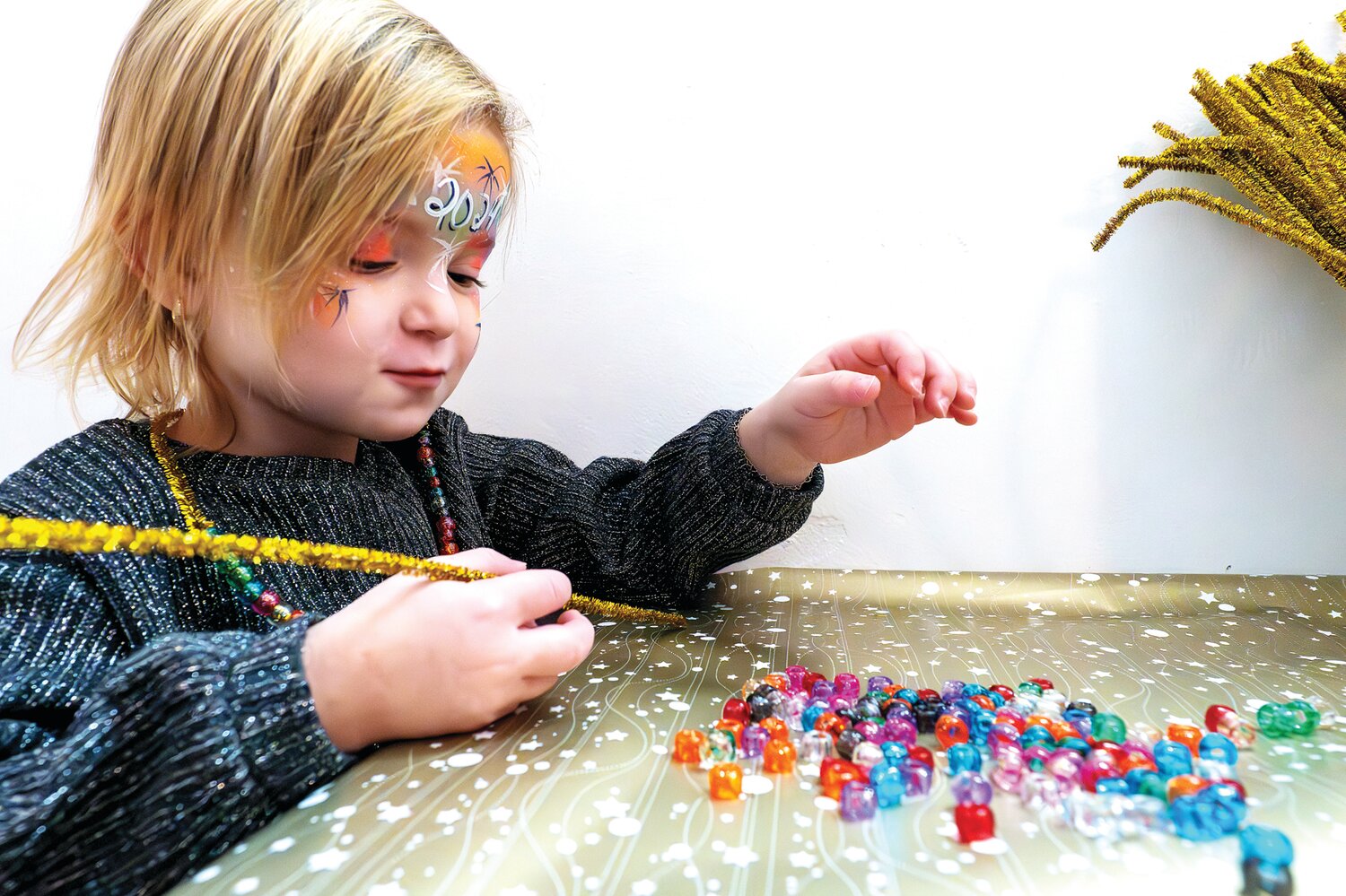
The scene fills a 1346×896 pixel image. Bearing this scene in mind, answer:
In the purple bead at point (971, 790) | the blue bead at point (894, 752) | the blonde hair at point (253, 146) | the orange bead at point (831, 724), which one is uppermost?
the blonde hair at point (253, 146)

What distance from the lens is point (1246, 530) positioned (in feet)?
2.89

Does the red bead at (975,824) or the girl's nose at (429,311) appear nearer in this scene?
the red bead at (975,824)

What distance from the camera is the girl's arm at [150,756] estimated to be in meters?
0.41

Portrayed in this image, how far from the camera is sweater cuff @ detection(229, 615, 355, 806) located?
1.49 feet

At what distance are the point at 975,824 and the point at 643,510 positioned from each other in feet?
1.60

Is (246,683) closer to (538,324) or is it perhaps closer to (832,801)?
(832,801)

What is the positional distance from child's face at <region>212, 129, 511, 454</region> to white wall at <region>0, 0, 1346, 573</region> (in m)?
0.29

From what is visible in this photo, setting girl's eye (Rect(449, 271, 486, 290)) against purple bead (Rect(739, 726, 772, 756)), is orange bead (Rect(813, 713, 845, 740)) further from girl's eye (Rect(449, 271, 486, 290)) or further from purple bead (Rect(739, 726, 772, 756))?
girl's eye (Rect(449, 271, 486, 290))

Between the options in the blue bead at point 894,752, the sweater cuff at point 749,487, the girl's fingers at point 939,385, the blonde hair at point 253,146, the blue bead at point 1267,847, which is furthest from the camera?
the sweater cuff at point 749,487

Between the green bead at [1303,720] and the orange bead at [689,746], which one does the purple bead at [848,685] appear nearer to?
the orange bead at [689,746]

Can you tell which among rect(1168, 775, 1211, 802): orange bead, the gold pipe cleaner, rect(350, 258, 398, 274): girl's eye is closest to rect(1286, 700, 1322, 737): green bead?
rect(1168, 775, 1211, 802): orange bead

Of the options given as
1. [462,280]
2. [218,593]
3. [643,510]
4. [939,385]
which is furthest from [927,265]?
[218,593]

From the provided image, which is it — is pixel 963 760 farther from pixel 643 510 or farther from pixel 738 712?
pixel 643 510

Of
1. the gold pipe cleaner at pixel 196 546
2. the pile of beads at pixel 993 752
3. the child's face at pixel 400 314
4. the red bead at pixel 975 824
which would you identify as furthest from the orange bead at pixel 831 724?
the child's face at pixel 400 314
